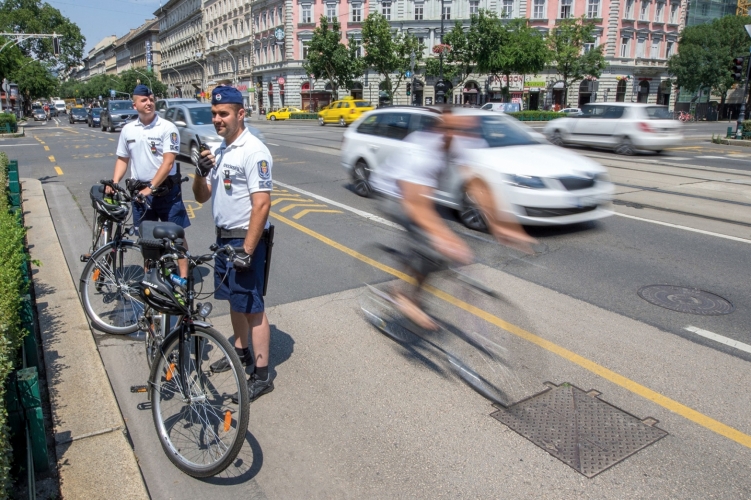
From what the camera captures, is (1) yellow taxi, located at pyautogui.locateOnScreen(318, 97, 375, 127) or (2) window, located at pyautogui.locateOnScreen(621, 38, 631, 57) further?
(2) window, located at pyautogui.locateOnScreen(621, 38, 631, 57)

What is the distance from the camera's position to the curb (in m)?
3.03

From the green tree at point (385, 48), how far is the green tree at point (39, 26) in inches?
1694

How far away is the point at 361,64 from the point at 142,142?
53327 mm

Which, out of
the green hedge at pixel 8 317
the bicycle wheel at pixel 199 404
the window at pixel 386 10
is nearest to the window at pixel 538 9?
the window at pixel 386 10

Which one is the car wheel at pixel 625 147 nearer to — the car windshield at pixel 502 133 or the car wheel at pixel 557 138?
the car wheel at pixel 557 138

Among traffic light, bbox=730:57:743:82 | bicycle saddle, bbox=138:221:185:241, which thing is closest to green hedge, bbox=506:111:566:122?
traffic light, bbox=730:57:743:82

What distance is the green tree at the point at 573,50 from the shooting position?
53.2 meters

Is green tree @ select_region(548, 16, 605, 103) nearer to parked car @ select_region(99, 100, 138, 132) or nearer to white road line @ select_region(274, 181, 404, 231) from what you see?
parked car @ select_region(99, 100, 138, 132)

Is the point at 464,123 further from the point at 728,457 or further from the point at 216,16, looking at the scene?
the point at 216,16

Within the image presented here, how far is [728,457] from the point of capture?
329cm

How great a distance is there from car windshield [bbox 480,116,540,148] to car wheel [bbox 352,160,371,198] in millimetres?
2498

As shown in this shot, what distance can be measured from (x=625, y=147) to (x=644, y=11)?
178ft

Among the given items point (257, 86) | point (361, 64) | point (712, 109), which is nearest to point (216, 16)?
point (257, 86)

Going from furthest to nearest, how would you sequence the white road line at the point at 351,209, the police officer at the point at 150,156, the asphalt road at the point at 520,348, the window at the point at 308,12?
the window at the point at 308,12, the white road line at the point at 351,209, the police officer at the point at 150,156, the asphalt road at the point at 520,348
